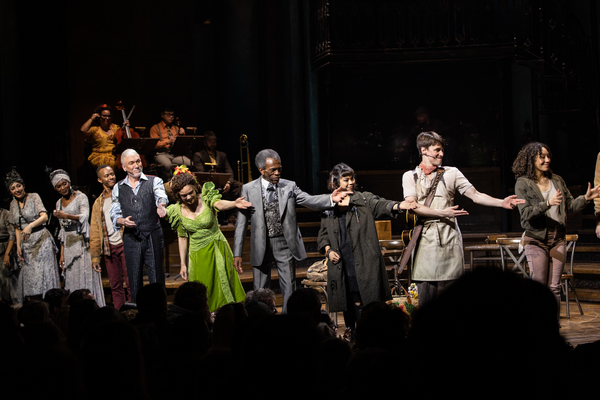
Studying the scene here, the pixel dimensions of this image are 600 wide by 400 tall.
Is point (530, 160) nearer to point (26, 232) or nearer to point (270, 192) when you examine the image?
point (270, 192)

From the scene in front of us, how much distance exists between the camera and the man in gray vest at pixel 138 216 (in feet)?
18.9

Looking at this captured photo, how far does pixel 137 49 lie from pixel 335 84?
372 centimetres

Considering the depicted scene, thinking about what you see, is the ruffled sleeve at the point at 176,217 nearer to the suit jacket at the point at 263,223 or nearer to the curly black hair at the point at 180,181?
the curly black hair at the point at 180,181

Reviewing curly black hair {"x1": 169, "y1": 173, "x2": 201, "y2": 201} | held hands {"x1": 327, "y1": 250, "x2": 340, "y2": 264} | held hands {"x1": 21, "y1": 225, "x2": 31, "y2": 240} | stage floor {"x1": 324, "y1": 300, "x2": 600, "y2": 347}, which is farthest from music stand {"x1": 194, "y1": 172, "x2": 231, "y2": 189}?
held hands {"x1": 327, "y1": 250, "x2": 340, "y2": 264}

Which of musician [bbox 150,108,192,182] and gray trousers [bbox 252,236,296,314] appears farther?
musician [bbox 150,108,192,182]

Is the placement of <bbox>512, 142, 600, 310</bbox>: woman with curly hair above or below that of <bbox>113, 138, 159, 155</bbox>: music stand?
below

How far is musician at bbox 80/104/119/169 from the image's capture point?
8.82 meters

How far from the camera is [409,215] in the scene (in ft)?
14.6

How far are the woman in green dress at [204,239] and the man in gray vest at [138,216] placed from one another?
19 cm

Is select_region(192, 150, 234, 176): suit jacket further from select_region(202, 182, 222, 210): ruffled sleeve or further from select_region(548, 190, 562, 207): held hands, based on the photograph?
select_region(548, 190, 562, 207): held hands

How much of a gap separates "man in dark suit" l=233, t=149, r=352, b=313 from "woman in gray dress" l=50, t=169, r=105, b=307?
236cm

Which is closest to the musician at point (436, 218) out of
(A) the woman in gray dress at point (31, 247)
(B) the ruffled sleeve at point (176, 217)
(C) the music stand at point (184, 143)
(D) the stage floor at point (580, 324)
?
(D) the stage floor at point (580, 324)

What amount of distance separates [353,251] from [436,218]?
753mm

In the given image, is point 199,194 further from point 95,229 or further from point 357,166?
point 357,166
